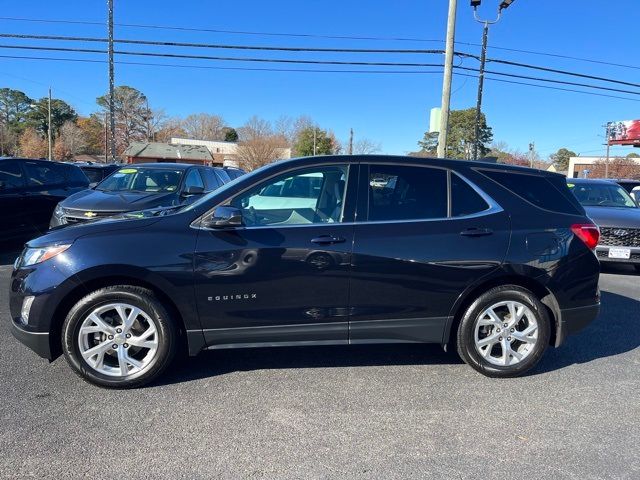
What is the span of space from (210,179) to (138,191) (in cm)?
165

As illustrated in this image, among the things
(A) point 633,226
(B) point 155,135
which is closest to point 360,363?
(A) point 633,226

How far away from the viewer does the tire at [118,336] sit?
3.40 m

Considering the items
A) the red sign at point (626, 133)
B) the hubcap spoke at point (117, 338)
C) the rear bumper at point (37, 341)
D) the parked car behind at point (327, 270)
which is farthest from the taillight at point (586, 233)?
the red sign at point (626, 133)

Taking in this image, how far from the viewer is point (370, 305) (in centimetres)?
363

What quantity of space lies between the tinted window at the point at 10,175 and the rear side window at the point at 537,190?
7.94 meters

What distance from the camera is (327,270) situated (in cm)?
353

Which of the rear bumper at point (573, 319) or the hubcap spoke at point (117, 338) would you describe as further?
the rear bumper at point (573, 319)

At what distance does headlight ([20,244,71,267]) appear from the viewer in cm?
341

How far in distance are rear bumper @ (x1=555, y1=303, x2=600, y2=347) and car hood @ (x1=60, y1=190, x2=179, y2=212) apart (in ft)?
18.3

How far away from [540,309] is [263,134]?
216ft

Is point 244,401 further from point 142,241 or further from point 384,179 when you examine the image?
point 384,179

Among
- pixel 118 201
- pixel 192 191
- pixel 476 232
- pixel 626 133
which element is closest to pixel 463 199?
pixel 476 232

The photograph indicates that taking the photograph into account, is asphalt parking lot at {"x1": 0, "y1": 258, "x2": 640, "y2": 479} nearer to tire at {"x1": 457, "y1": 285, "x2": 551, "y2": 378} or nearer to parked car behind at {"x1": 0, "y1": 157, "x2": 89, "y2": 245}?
tire at {"x1": 457, "y1": 285, "x2": 551, "y2": 378}

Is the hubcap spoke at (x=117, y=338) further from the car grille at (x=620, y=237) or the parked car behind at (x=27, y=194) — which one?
the car grille at (x=620, y=237)
